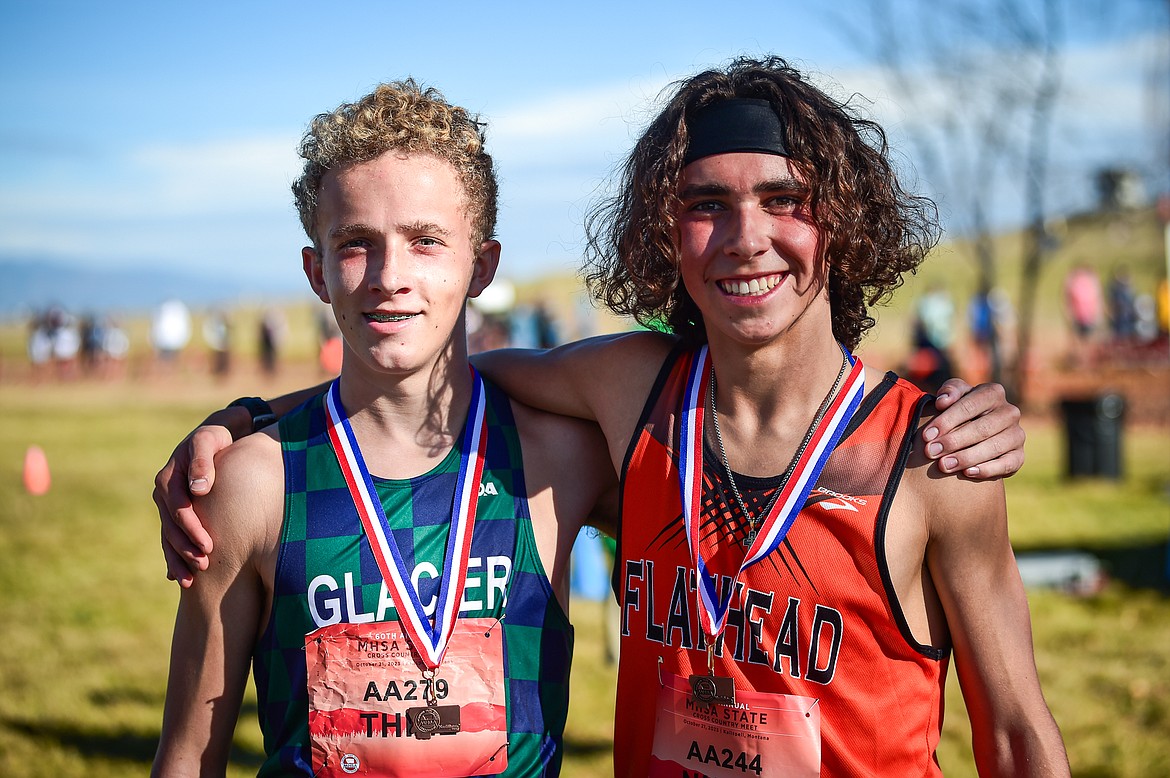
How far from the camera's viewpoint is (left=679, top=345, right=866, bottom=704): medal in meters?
2.07

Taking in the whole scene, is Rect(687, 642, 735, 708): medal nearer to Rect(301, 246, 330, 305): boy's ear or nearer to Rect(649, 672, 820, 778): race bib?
Rect(649, 672, 820, 778): race bib

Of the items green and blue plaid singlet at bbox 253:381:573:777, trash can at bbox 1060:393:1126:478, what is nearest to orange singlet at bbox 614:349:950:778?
green and blue plaid singlet at bbox 253:381:573:777

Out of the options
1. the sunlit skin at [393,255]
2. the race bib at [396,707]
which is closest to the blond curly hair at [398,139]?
the sunlit skin at [393,255]

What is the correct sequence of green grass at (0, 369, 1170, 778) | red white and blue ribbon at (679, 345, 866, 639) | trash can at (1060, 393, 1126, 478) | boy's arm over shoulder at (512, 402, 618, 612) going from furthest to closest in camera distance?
trash can at (1060, 393, 1126, 478) → green grass at (0, 369, 1170, 778) → boy's arm over shoulder at (512, 402, 618, 612) → red white and blue ribbon at (679, 345, 866, 639)

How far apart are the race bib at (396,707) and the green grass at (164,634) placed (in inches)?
116

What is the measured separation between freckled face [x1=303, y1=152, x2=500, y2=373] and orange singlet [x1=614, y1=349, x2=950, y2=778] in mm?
635

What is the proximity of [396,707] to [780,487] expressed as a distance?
3.05 ft

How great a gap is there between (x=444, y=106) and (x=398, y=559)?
104 cm

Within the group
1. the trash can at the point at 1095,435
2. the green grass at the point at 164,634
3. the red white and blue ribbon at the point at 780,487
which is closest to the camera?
the red white and blue ribbon at the point at 780,487

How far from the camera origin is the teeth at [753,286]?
210cm

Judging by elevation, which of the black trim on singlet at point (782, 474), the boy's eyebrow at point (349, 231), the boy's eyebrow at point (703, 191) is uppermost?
the boy's eyebrow at point (703, 191)

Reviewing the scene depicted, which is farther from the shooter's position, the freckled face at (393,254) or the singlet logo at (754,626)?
Answer: the freckled face at (393,254)

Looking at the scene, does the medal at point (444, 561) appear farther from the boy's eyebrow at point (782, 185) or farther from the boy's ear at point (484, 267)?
the boy's eyebrow at point (782, 185)

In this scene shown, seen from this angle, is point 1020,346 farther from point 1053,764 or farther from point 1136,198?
point 1053,764
